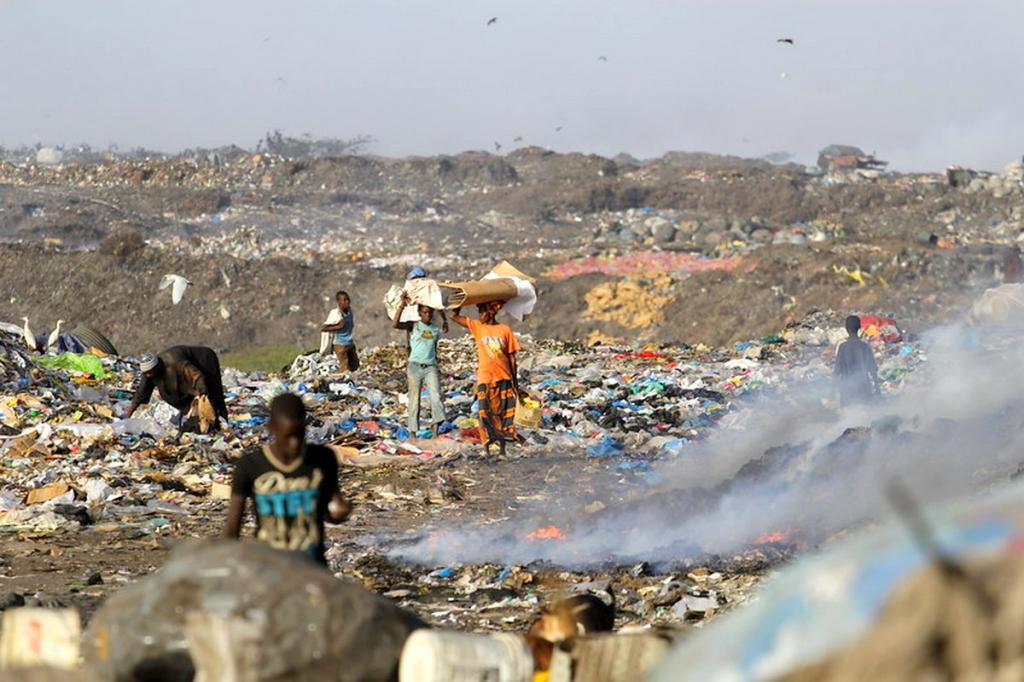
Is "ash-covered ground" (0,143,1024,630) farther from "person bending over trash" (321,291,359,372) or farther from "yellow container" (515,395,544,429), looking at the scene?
"person bending over trash" (321,291,359,372)

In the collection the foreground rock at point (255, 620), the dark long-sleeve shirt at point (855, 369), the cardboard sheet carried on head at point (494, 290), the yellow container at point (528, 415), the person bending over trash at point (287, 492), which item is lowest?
the foreground rock at point (255, 620)

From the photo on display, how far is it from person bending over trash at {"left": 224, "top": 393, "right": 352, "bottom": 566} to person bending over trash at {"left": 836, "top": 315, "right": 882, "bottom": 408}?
797 cm

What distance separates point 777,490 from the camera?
9430mm

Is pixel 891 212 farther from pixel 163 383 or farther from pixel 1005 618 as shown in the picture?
pixel 1005 618

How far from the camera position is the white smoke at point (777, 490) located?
8188 millimetres

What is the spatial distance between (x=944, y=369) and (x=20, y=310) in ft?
63.6

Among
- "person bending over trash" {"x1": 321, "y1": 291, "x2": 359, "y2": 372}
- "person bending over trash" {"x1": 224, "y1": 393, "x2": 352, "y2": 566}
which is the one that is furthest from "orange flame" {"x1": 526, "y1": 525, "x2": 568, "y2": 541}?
"person bending over trash" {"x1": 321, "y1": 291, "x2": 359, "y2": 372}

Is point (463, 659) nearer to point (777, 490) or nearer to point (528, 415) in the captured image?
point (777, 490)

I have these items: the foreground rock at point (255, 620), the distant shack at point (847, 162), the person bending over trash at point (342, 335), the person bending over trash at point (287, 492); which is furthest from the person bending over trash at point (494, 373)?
the distant shack at point (847, 162)

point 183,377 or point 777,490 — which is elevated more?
→ point 183,377

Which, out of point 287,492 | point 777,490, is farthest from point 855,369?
point 287,492

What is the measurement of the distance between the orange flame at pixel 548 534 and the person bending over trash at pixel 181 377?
3.49m

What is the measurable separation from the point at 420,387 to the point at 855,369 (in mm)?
3572

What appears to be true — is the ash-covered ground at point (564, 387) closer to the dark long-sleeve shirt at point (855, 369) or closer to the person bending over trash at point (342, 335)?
the dark long-sleeve shirt at point (855, 369)
